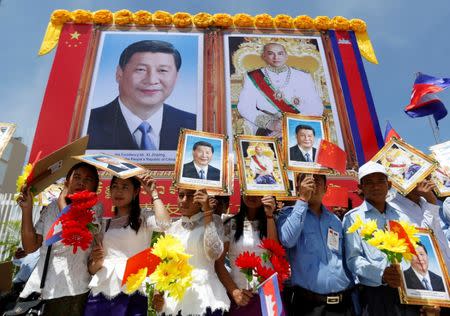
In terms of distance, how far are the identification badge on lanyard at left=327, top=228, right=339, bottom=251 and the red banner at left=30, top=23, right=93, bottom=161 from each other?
16.2ft

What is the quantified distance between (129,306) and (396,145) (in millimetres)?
2535

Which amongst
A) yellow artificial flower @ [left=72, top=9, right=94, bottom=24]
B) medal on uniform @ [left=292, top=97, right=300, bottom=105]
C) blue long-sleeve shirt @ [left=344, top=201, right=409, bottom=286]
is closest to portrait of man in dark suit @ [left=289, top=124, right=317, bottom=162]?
blue long-sleeve shirt @ [left=344, top=201, right=409, bottom=286]

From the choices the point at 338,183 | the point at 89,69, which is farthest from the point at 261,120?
the point at 89,69

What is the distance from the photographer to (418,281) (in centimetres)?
204

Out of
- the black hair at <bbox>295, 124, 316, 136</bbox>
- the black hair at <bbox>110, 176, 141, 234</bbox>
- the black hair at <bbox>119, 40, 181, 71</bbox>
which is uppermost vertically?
the black hair at <bbox>119, 40, 181, 71</bbox>

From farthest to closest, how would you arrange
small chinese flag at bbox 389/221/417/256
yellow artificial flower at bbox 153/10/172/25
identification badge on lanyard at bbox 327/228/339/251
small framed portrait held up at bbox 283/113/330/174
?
yellow artificial flower at bbox 153/10/172/25 < small framed portrait held up at bbox 283/113/330/174 < identification badge on lanyard at bbox 327/228/339/251 < small chinese flag at bbox 389/221/417/256

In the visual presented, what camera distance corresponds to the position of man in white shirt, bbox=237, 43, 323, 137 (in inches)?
238

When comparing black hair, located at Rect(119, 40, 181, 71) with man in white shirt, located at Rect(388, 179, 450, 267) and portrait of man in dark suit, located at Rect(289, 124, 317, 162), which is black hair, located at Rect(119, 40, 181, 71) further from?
man in white shirt, located at Rect(388, 179, 450, 267)

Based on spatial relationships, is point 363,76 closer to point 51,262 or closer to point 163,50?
point 163,50

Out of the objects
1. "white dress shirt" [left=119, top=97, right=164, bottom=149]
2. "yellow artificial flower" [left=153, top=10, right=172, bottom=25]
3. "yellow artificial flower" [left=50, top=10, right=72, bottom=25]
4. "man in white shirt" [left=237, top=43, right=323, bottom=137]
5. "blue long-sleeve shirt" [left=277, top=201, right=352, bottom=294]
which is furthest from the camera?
"yellow artificial flower" [left=153, top=10, right=172, bottom=25]

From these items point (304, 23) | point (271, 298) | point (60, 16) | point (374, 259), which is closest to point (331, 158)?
point (374, 259)

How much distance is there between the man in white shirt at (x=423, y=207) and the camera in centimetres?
260

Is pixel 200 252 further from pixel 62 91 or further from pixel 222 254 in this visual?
pixel 62 91

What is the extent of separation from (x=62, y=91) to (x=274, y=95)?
414cm
